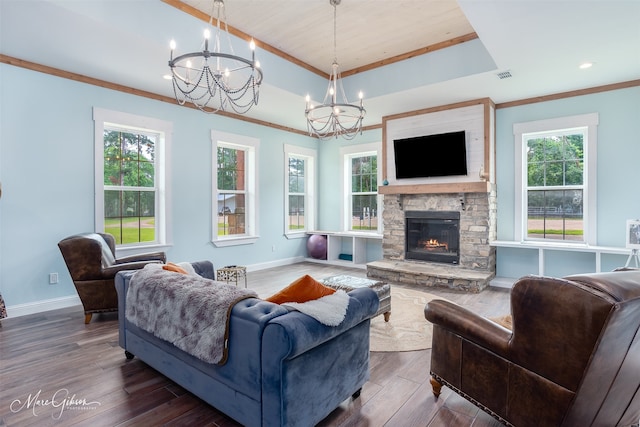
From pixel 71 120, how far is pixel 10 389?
10.3ft

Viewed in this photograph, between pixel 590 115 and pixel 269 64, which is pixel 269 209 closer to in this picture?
pixel 269 64

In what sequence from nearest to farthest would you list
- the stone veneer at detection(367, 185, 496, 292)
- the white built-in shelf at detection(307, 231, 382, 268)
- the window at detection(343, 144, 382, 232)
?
the stone veneer at detection(367, 185, 496, 292) < the white built-in shelf at detection(307, 231, 382, 268) < the window at detection(343, 144, 382, 232)

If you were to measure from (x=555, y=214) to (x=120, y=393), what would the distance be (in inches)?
225

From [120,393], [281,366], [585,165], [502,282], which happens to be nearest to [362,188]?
[502,282]

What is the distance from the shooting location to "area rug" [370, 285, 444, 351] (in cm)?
304

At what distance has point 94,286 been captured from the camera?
3.51m

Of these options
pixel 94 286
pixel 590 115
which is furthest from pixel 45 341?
pixel 590 115

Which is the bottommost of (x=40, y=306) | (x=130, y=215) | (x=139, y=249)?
(x=40, y=306)

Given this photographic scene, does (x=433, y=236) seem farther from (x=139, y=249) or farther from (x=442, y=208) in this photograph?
(x=139, y=249)

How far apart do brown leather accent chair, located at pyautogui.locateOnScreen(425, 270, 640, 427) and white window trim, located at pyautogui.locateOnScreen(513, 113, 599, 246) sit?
144 inches

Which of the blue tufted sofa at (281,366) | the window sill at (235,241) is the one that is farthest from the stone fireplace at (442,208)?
the blue tufted sofa at (281,366)

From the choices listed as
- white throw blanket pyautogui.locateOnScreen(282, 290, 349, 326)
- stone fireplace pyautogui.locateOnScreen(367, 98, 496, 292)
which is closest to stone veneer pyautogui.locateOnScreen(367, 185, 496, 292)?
stone fireplace pyautogui.locateOnScreen(367, 98, 496, 292)

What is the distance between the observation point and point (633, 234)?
405cm

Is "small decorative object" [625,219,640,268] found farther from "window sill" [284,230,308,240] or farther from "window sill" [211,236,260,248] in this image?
"window sill" [211,236,260,248]
